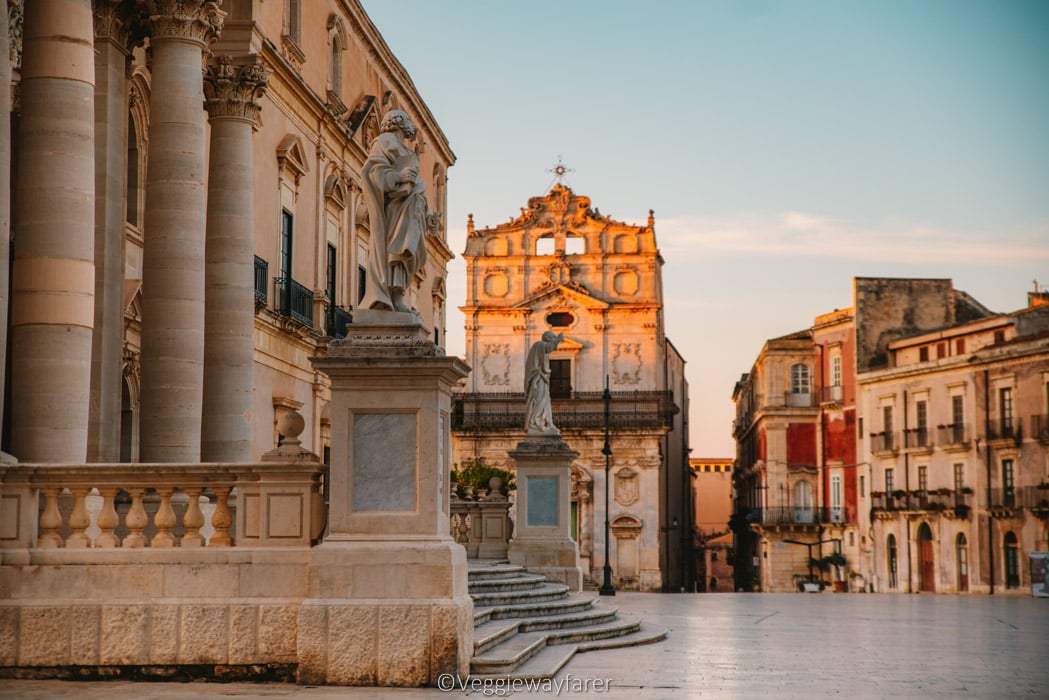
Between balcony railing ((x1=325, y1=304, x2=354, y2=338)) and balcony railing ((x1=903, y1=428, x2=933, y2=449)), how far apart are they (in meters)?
34.7

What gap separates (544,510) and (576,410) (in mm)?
39398

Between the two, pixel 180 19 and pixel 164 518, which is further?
pixel 180 19

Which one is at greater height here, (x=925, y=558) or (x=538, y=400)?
(x=538, y=400)

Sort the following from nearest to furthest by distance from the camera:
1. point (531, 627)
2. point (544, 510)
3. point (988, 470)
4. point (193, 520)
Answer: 1. point (193, 520)
2. point (531, 627)
3. point (544, 510)
4. point (988, 470)

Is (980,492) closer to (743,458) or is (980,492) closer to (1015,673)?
(743,458)

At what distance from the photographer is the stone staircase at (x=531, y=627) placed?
12.7 metres

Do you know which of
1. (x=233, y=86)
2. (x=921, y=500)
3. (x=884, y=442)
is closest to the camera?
(x=233, y=86)

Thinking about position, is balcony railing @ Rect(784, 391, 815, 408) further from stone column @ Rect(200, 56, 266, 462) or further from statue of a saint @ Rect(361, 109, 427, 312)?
statue of a saint @ Rect(361, 109, 427, 312)

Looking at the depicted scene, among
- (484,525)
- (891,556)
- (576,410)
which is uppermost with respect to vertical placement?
(576,410)

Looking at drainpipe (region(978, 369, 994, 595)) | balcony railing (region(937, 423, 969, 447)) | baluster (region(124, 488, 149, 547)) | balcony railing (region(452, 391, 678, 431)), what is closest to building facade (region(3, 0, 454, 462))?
baluster (region(124, 488, 149, 547))

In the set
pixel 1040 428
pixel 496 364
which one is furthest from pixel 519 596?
pixel 496 364

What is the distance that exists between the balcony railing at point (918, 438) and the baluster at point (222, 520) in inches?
1985

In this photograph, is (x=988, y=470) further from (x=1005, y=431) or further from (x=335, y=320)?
(x=335, y=320)

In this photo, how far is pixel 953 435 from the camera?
56.8 m
